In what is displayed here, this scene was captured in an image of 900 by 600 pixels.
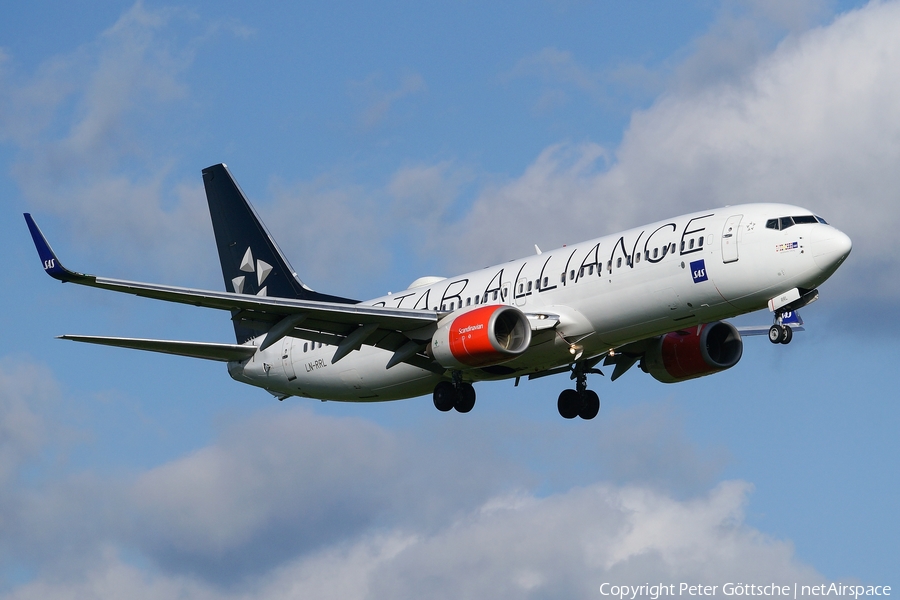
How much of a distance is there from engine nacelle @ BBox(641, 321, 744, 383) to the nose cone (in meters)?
9.44

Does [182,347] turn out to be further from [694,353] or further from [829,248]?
[829,248]

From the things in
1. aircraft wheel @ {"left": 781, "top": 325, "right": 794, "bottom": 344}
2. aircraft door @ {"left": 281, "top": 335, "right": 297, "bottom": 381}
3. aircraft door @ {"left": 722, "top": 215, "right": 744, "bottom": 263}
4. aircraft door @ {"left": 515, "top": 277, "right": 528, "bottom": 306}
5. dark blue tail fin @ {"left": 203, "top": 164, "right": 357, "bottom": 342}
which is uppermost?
dark blue tail fin @ {"left": 203, "top": 164, "right": 357, "bottom": 342}

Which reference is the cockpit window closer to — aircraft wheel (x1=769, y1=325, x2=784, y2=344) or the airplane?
the airplane

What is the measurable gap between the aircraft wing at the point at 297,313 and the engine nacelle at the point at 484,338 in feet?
4.86

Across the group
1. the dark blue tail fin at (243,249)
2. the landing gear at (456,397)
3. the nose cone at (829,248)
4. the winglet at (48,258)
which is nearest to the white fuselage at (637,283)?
the nose cone at (829,248)

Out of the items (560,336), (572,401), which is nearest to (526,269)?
(560,336)

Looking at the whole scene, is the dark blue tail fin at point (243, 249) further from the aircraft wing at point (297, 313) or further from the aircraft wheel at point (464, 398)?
the aircraft wheel at point (464, 398)

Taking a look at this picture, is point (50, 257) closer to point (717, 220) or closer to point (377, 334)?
point (377, 334)

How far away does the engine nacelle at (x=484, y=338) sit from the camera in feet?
134

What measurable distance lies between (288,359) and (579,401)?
10955 millimetres

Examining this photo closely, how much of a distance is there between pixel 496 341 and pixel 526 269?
12.6ft

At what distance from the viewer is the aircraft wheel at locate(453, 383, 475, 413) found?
44.2 m

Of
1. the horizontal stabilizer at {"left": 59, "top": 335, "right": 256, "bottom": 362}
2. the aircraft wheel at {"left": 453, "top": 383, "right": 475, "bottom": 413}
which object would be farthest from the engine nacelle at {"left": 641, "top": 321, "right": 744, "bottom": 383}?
the horizontal stabilizer at {"left": 59, "top": 335, "right": 256, "bottom": 362}

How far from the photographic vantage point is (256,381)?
166 feet
